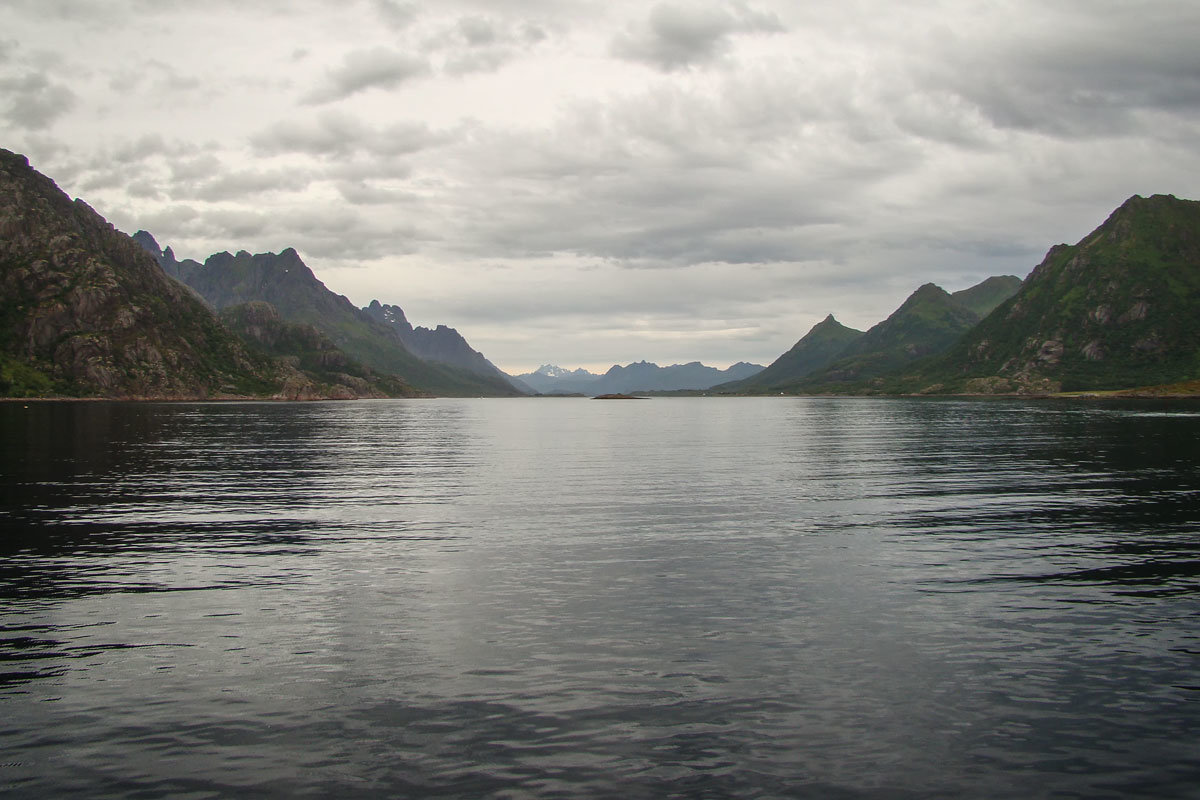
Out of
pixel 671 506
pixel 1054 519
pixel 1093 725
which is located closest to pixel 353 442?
pixel 671 506

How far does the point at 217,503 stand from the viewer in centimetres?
6144

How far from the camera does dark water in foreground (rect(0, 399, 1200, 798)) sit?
17875 millimetres

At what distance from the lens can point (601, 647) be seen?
85.8 ft

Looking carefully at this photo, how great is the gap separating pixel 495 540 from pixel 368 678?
75.9 ft

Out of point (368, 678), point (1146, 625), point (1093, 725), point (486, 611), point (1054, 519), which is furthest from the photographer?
point (1054, 519)

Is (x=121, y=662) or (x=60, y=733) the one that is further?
(x=121, y=662)

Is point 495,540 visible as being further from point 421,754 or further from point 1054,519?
point 1054,519

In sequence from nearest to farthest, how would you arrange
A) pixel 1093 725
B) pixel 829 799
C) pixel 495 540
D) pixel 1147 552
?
pixel 829 799 < pixel 1093 725 < pixel 1147 552 < pixel 495 540

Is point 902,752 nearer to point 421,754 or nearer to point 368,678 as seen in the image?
point 421,754

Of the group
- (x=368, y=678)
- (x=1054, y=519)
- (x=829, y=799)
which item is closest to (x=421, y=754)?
(x=368, y=678)

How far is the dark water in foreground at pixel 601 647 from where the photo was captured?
58.6 ft

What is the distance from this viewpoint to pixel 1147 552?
138 ft

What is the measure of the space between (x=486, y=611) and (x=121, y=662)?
1237 centimetres

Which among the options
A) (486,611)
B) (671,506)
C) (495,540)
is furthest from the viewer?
(671,506)
